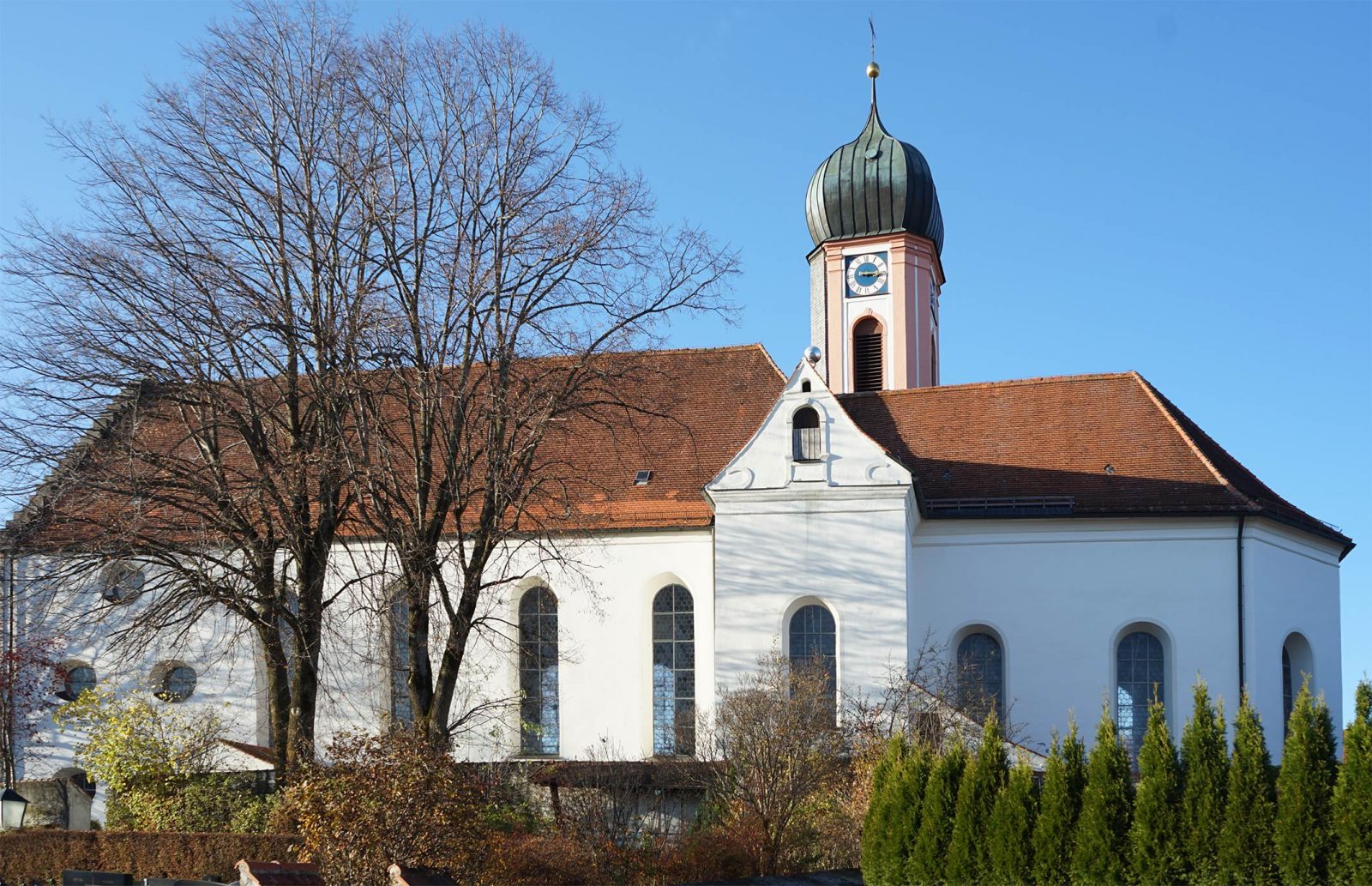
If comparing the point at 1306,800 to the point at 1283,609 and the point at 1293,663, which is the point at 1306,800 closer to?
the point at 1283,609

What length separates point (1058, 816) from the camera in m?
17.2

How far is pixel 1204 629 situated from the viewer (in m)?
28.7

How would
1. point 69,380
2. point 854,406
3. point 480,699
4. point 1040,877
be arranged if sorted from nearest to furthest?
point 1040,877
point 69,380
point 480,699
point 854,406

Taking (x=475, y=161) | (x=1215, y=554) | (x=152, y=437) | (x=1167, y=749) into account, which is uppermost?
(x=475, y=161)

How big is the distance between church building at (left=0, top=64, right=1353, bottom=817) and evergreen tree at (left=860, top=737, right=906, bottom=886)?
29.1 feet

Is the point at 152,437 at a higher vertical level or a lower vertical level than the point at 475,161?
lower

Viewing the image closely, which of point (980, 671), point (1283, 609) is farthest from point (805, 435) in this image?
point (1283, 609)

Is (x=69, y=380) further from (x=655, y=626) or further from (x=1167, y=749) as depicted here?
(x=1167, y=749)

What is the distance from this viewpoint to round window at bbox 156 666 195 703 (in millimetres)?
32750

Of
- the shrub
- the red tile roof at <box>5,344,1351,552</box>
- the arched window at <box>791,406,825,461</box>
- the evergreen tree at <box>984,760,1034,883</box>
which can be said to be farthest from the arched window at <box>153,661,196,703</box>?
the evergreen tree at <box>984,760,1034,883</box>

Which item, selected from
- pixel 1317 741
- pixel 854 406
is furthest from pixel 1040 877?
pixel 854 406

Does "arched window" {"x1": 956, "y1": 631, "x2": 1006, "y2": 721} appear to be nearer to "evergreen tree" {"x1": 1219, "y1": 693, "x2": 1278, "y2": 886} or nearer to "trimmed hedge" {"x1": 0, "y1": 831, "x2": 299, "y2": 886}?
"evergreen tree" {"x1": 1219, "y1": 693, "x2": 1278, "y2": 886}

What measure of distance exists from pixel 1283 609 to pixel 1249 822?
1429 centimetres

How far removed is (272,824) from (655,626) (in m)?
10.1
